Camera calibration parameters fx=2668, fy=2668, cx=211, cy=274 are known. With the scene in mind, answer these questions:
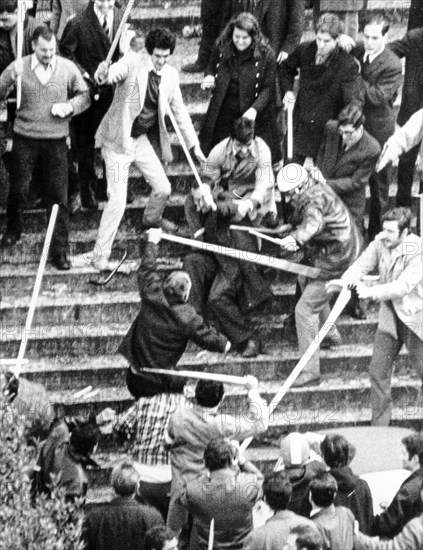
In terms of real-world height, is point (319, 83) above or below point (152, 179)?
above

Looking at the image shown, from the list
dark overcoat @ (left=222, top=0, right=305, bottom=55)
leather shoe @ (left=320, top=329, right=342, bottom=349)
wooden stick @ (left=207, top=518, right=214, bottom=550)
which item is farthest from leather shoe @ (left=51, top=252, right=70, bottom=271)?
wooden stick @ (left=207, top=518, right=214, bottom=550)

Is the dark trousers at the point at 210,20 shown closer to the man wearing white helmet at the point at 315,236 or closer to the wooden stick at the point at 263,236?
the man wearing white helmet at the point at 315,236

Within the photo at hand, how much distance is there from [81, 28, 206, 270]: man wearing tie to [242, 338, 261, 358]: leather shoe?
152cm

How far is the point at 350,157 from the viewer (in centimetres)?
2292

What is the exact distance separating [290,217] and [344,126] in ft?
3.07

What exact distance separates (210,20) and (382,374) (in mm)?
3793

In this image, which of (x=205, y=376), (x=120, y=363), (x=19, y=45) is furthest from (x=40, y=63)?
(x=205, y=376)

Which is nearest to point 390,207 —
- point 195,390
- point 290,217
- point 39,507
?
point 290,217

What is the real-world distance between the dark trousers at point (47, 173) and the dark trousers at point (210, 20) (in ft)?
5.69

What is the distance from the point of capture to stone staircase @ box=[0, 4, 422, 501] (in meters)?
23.2

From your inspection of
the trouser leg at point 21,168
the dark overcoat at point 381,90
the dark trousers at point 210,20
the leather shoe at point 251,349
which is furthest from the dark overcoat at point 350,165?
the trouser leg at point 21,168

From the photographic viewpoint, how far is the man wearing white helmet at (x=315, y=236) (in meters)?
22.5

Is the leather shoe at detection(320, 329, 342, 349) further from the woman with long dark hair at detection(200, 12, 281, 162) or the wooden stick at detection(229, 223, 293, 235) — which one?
the woman with long dark hair at detection(200, 12, 281, 162)

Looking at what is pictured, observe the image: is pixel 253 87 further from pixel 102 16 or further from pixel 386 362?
pixel 386 362
